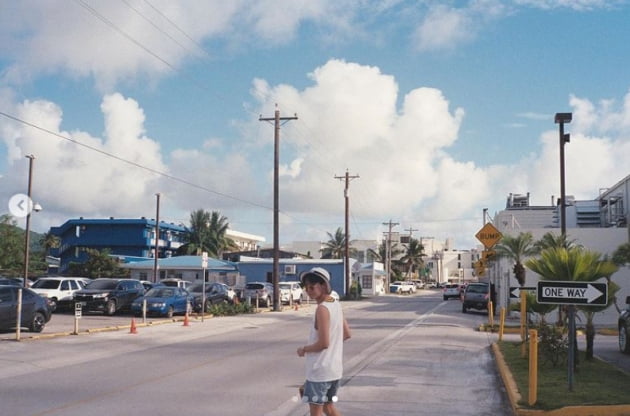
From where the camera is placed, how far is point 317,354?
6.54 meters

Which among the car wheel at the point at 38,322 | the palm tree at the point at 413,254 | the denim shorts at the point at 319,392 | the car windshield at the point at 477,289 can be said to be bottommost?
the car wheel at the point at 38,322

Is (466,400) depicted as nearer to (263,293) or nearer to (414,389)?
(414,389)

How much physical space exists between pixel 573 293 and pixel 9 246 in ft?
199

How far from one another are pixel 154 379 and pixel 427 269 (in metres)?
152

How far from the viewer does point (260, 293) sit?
4419cm

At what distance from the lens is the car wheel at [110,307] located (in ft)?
107

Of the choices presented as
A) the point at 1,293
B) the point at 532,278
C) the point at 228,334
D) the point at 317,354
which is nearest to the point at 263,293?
the point at 532,278

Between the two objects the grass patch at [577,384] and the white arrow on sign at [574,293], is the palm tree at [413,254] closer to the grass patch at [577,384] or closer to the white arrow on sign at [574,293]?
the grass patch at [577,384]

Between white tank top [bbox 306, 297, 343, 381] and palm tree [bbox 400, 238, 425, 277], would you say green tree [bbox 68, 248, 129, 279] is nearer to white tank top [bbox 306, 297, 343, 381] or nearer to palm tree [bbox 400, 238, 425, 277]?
white tank top [bbox 306, 297, 343, 381]

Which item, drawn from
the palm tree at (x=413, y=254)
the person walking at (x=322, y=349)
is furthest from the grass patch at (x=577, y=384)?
the palm tree at (x=413, y=254)

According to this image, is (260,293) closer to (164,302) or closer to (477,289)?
(164,302)

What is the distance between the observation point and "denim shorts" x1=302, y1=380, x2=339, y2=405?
21.4ft

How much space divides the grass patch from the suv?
70.0 ft

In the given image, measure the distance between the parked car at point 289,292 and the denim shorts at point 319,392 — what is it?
138 feet
